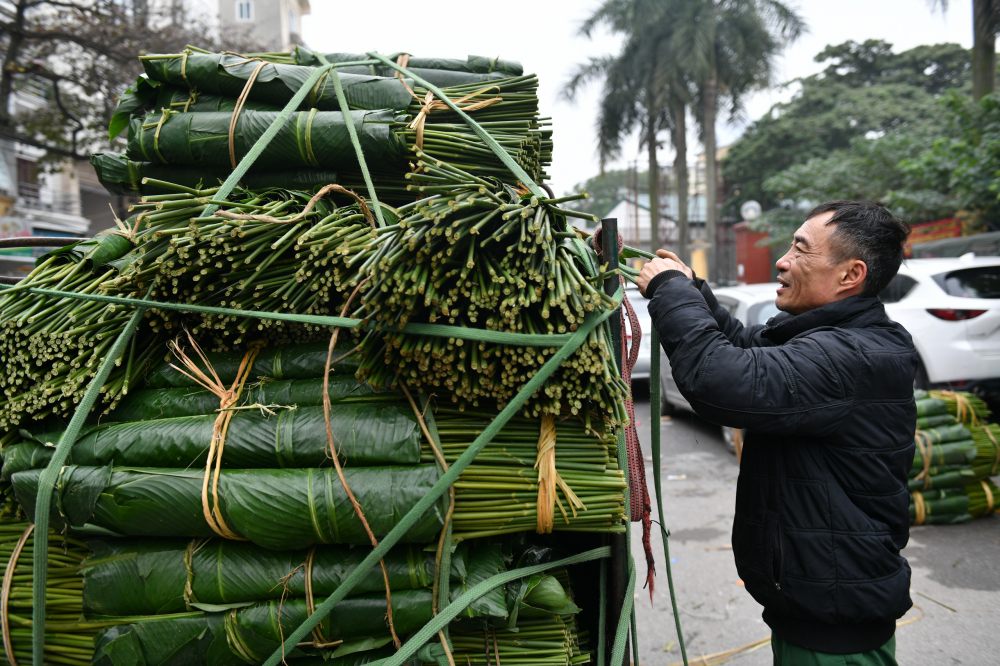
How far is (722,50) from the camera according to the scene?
21812 mm

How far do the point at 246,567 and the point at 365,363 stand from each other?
607 millimetres

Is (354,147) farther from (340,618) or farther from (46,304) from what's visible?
(340,618)

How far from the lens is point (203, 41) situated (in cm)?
1345

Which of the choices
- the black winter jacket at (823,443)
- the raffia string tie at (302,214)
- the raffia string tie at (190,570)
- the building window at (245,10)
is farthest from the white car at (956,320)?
the building window at (245,10)

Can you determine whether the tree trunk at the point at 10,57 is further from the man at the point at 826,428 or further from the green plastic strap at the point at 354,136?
the man at the point at 826,428

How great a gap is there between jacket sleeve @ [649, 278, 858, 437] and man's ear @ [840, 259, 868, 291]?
196 mm

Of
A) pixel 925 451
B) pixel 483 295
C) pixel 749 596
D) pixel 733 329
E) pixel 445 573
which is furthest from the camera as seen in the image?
pixel 925 451

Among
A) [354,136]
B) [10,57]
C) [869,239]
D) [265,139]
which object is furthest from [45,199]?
[869,239]

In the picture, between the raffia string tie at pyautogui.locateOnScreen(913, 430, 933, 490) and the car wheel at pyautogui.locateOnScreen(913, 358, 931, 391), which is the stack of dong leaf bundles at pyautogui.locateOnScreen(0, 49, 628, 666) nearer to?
the raffia string tie at pyautogui.locateOnScreen(913, 430, 933, 490)

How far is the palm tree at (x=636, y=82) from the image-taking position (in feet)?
72.8

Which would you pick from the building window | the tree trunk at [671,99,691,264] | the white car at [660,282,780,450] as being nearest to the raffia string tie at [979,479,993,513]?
the white car at [660,282,780,450]

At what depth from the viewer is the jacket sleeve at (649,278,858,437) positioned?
5.06 ft

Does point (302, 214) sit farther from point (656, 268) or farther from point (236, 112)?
point (656, 268)

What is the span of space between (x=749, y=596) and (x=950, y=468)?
194 centimetres
